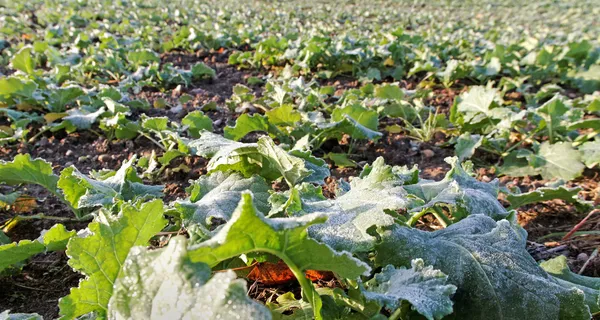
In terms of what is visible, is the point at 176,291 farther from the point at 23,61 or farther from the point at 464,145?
the point at 23,61

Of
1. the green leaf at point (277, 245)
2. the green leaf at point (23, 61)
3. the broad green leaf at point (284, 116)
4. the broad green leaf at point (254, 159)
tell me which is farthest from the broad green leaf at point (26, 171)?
the green leaf at point (23, 61)

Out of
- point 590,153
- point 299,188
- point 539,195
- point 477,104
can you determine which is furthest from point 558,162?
point 299,188

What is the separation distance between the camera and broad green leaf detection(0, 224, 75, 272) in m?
1.47

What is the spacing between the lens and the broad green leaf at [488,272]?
1187 mm

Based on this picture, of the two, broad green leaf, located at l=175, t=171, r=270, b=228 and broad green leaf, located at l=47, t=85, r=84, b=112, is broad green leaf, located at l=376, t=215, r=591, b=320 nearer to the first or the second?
broad green leaf, located at l=175, t=171, r=270, b=228

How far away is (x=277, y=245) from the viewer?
0.99 metres

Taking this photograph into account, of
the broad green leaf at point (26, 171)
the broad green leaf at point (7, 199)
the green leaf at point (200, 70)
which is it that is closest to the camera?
the broad green leaf at point (26, 171)

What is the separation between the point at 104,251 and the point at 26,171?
3.75ft

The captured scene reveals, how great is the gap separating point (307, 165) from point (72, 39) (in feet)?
20.9

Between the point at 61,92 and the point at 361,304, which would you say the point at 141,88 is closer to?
the point at 61,92

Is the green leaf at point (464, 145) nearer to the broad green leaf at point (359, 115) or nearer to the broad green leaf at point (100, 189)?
the broad green leaf at point (359, 115)

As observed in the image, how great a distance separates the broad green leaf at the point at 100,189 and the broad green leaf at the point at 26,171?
1.03 feet

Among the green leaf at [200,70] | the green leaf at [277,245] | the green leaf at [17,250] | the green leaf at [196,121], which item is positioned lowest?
the green leaf at [200,70]

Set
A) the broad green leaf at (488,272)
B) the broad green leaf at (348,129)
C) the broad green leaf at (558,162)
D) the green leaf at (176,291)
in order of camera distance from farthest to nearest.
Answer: the broad green leaf at (558,162) < the broad green leaf at (348,129) < the broad green leaf at (488,272) < the green leaf at (176,291)
